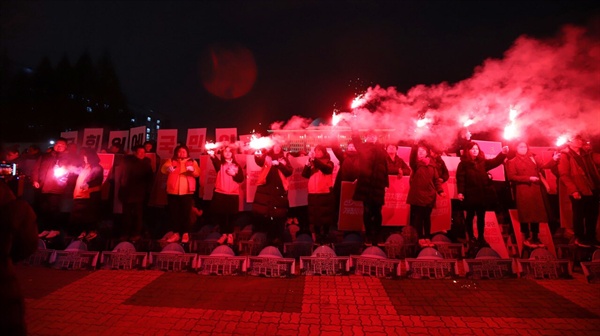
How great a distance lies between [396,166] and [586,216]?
381cm

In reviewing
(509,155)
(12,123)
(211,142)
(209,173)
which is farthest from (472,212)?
(12,123)

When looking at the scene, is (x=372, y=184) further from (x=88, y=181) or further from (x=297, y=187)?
(x=88, y=181)

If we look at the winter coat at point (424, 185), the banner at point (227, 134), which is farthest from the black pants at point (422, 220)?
the banner at point (227, 134)

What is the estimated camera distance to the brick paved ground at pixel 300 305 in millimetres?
4004

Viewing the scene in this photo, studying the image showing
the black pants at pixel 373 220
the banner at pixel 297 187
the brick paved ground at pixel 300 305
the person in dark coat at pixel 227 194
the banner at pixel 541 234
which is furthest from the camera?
the banner at pixel 297 187

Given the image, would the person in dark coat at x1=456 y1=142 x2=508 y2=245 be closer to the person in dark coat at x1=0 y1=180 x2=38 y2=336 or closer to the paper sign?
Answer: the person in dark coat at x1=0 y1=180 x2=38 y2=336

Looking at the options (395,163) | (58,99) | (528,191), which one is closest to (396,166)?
(395,163)

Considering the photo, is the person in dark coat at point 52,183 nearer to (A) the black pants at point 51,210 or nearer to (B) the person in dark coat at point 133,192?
(A) the black pants at point 51,210

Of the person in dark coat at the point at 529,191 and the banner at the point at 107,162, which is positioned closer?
the person in dark coat at the point at 529,191

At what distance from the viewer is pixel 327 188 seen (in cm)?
720

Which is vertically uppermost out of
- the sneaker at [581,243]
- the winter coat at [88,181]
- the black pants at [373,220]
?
the winter coat at [88,181]

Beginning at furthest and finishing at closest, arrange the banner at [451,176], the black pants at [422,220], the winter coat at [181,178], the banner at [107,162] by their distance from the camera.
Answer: the banner at [107,162]
the banner at [451,176]
the winter coat at [181,178]
the black pants at [422,220]

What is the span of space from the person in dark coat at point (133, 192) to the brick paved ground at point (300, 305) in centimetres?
159

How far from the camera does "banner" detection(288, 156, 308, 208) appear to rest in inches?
325
